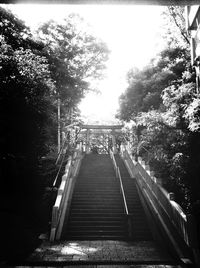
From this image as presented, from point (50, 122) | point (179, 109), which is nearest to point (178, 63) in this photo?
point (179, 109)

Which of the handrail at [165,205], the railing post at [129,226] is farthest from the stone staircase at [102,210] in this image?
the handrail at [165,205]

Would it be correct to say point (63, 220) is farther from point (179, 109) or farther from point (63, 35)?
point (63, 35)

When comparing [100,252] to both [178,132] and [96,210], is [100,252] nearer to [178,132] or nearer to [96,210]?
[96,210]

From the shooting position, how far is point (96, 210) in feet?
37.8

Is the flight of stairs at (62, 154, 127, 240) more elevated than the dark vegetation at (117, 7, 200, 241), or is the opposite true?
the dark vegetation at (117, 7, 200, 241)

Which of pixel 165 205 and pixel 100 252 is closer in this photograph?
pixel 100 252

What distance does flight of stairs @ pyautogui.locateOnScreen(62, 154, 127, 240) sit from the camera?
9983 millimetres

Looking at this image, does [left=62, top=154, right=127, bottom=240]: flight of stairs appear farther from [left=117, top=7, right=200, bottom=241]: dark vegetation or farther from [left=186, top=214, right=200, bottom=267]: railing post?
[left=186, top=214, right=200, bottom=267]: railing post

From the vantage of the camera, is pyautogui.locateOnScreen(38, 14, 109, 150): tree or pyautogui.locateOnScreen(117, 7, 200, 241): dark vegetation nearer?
pyautogui.locateOnScreen(117, 7, 200, 241): dark vegetation

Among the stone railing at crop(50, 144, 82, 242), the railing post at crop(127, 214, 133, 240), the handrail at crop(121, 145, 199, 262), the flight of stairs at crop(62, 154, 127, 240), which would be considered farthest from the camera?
the flight of stairs at crop(62, 154, 127, 240)

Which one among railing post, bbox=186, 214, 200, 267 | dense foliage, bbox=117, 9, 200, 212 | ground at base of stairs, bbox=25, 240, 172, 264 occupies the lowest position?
ground at base of stairs, bbox=25, 240, 172, 264

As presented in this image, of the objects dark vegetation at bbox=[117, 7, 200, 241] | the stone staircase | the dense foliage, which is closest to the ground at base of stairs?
the stone staircase

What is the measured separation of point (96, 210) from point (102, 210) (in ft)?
0.91

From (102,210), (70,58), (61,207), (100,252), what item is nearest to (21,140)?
(61,207)
